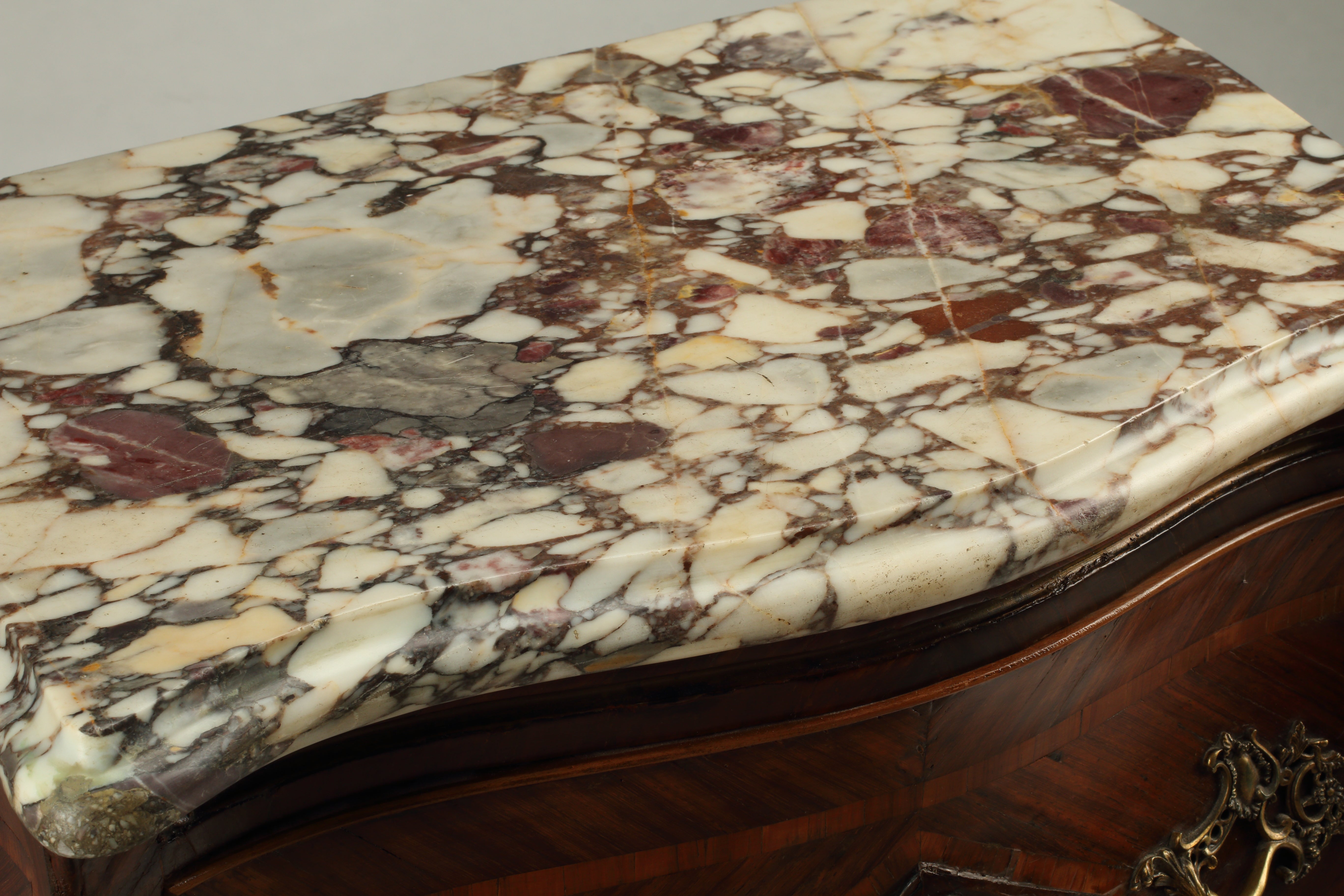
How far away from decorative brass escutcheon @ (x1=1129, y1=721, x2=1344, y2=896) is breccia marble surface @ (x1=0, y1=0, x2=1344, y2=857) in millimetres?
390

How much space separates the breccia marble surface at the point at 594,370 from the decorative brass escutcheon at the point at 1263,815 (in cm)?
39

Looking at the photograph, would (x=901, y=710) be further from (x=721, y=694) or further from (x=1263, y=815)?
(x=1263, y=815)

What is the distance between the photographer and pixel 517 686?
0.97 metres

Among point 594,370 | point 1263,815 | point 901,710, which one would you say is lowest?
point 1263,815

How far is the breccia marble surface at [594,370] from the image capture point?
0.90m

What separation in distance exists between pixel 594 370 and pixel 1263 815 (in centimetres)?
81

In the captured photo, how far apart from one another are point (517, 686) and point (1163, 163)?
88 cm

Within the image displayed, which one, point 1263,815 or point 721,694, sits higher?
point 721,694

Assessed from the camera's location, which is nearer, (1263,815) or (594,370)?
(594,370)

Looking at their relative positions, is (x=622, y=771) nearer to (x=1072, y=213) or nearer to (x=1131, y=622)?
(x=1131, y=622)

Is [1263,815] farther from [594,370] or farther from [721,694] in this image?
[594,370]

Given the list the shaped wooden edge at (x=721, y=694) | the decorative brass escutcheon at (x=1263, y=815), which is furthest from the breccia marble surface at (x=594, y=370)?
the decorative brass escutcheon at (x=1263, y=815)

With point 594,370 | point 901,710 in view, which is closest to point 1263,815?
point 901,710

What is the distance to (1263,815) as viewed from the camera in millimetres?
1381
